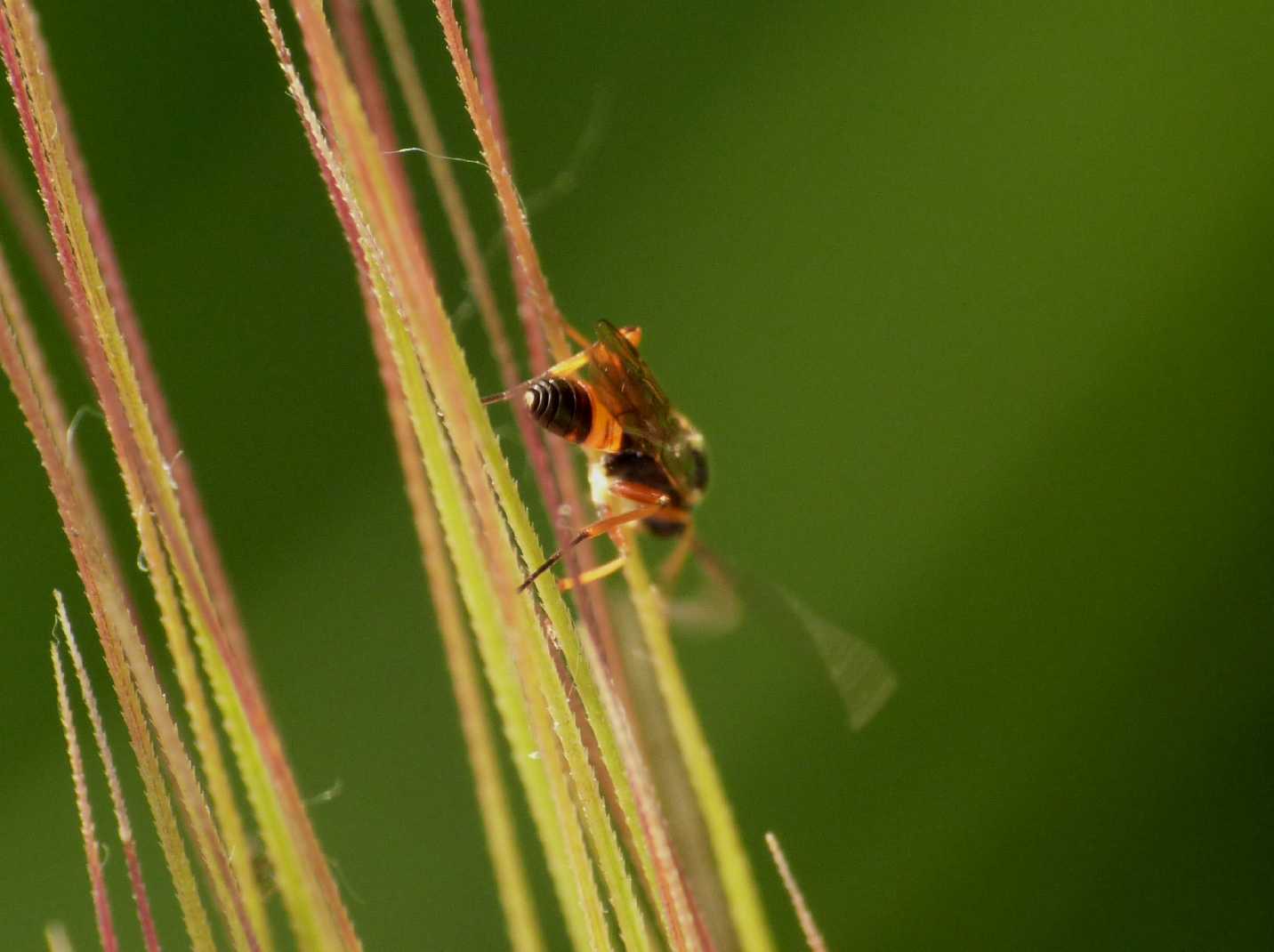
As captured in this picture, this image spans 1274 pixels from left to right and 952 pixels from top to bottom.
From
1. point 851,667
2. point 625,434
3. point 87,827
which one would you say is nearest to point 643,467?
point 625,434

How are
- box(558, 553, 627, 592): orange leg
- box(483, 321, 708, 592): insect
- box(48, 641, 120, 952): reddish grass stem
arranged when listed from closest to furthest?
box(48, 641, 120, 952): reddish grass stem → box(558, 553, 627, 592): orange leg → box(483, 321, 708, 592): insect

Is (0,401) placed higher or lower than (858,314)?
higher

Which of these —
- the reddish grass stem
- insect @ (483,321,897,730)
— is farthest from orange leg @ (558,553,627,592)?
the reddish grass stem

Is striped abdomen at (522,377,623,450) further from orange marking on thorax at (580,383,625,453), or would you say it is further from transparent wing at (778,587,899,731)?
transparent wing at (778,587,899,731)

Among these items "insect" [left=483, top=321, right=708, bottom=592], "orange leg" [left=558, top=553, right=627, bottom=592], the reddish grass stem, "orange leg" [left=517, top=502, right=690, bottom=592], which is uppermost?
"insect" [left=483, top=321, right=708, bottom=592]

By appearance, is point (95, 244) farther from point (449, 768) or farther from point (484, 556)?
point (449, 768)

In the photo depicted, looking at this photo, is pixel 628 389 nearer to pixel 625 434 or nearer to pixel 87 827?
pixel 625 434

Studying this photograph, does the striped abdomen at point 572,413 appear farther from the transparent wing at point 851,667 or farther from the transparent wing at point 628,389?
the transparent wing at point 851,667

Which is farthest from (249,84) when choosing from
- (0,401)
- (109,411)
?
(109,411)
